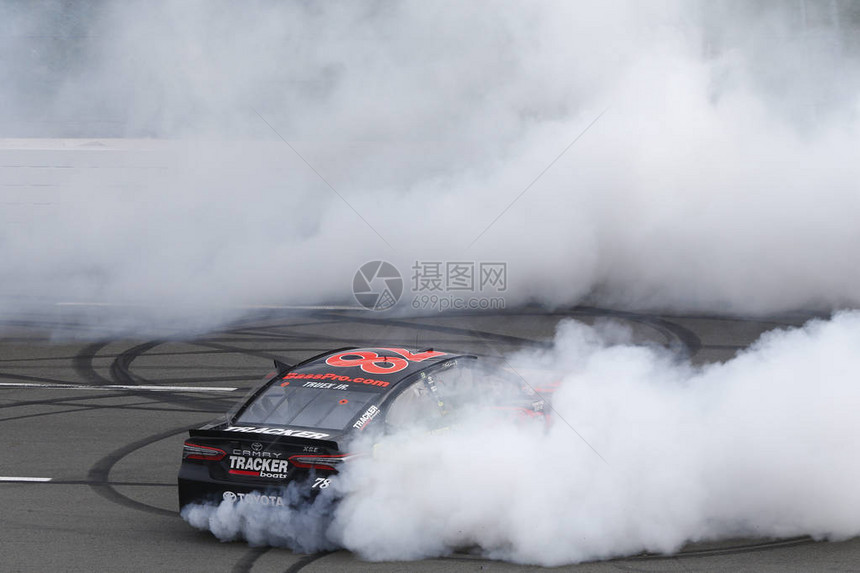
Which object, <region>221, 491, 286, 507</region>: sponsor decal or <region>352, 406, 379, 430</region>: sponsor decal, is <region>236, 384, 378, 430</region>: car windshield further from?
<region>221, 491, 286, 507</region>: sponsor decal

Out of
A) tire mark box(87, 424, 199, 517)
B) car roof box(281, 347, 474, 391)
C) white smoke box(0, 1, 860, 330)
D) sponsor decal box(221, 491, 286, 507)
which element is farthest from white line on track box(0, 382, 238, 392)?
sponsor decal box(221, 491, 286, 507)

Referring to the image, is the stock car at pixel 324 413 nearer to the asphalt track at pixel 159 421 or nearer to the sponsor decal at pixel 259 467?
the sponsor decal at pixel 259 467

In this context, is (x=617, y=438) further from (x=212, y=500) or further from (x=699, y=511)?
(x=212, y=500)

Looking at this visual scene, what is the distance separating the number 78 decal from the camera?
6578 mm

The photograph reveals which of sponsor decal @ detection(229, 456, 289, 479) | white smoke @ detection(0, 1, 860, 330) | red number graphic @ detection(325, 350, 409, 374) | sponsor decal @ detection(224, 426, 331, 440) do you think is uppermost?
white smoke @ detection(0, 1, 860, 330)

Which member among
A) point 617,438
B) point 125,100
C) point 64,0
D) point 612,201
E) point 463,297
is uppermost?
point 64,0

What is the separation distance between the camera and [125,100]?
57.5ft

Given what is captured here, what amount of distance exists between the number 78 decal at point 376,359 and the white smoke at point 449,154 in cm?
659

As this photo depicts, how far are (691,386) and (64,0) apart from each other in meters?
15.2

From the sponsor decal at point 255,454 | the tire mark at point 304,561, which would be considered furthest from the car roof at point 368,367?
the tire mark at point 304,561

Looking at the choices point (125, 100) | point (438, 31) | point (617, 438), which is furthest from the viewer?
point (125, 100)

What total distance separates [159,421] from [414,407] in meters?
3.53

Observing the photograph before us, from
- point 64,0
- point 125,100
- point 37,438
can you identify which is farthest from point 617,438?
point 64,0

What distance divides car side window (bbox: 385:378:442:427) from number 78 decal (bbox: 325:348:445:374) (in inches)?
8.4
